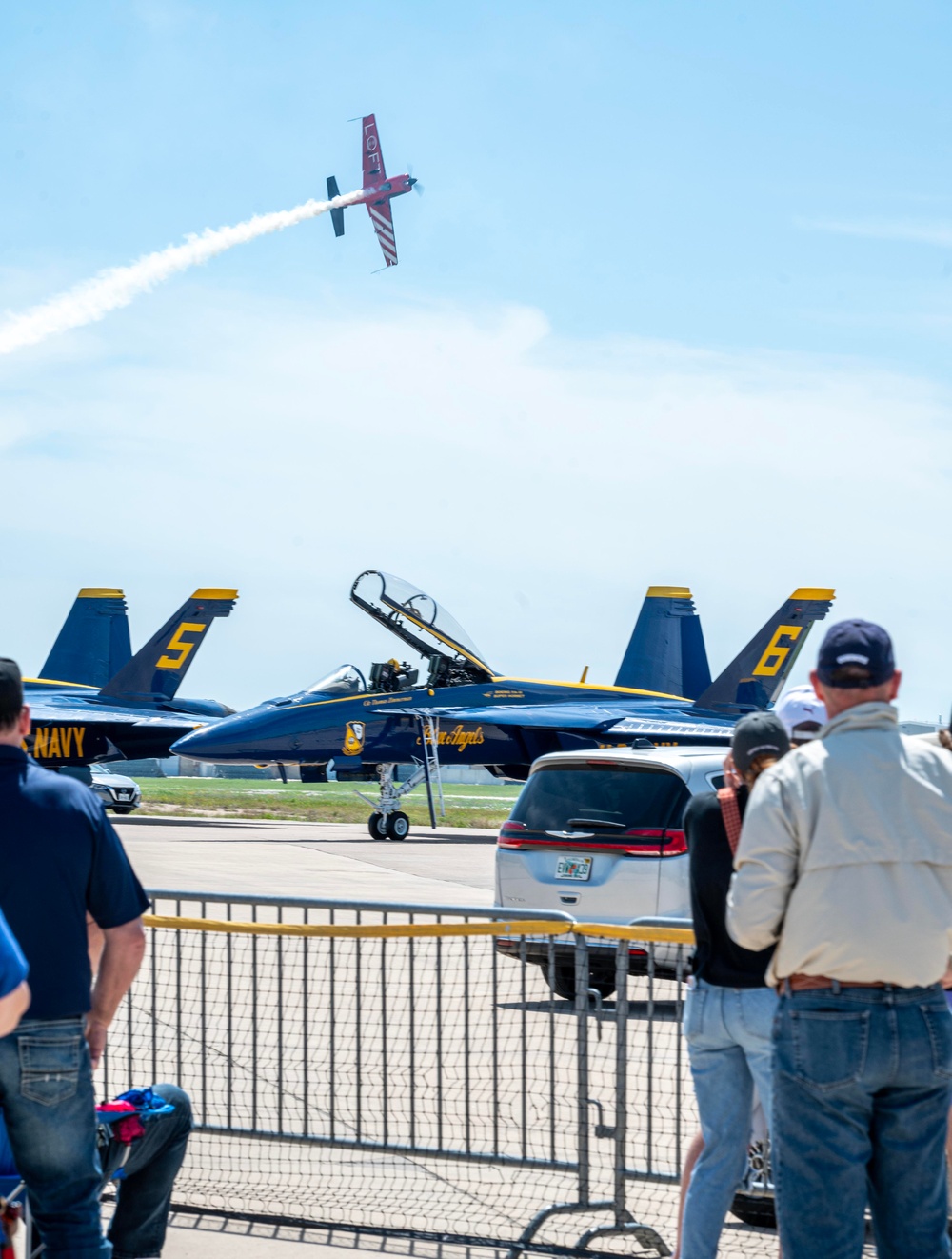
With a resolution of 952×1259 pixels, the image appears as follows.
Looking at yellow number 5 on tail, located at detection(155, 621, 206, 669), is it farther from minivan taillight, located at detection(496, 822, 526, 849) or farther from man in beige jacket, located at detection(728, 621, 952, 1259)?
man in beige jacket, located at detection(728, 621, 952, 1259)

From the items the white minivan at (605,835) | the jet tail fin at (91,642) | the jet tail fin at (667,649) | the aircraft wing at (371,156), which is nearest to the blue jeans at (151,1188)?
the white minivan at (605,835)

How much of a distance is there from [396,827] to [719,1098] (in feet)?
78.0

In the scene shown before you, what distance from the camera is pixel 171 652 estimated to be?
39.1 meters

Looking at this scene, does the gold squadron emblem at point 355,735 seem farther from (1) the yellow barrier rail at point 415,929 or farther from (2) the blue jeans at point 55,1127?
(2) the blue jeans at point 55,1127

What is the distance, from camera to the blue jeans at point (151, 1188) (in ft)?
13.3

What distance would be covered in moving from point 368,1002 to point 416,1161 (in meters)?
3.20

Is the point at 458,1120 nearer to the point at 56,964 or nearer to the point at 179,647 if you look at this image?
the point at 56,964

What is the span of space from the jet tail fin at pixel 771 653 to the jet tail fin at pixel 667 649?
14.6ft

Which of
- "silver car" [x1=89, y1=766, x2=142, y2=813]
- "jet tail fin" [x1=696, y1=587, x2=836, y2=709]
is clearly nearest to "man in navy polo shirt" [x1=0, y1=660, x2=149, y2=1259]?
"jet tail fin" [x1=696, y1=587, x2=836, y2=709]

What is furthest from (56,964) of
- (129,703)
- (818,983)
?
(129,703)

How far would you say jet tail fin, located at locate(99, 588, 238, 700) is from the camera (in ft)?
127

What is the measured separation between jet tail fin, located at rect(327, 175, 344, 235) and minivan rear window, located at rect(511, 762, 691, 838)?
3564 cm

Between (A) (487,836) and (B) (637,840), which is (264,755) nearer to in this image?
(A) (487,836)

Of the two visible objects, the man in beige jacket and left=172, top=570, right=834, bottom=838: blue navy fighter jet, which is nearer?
the man in beige jacket
